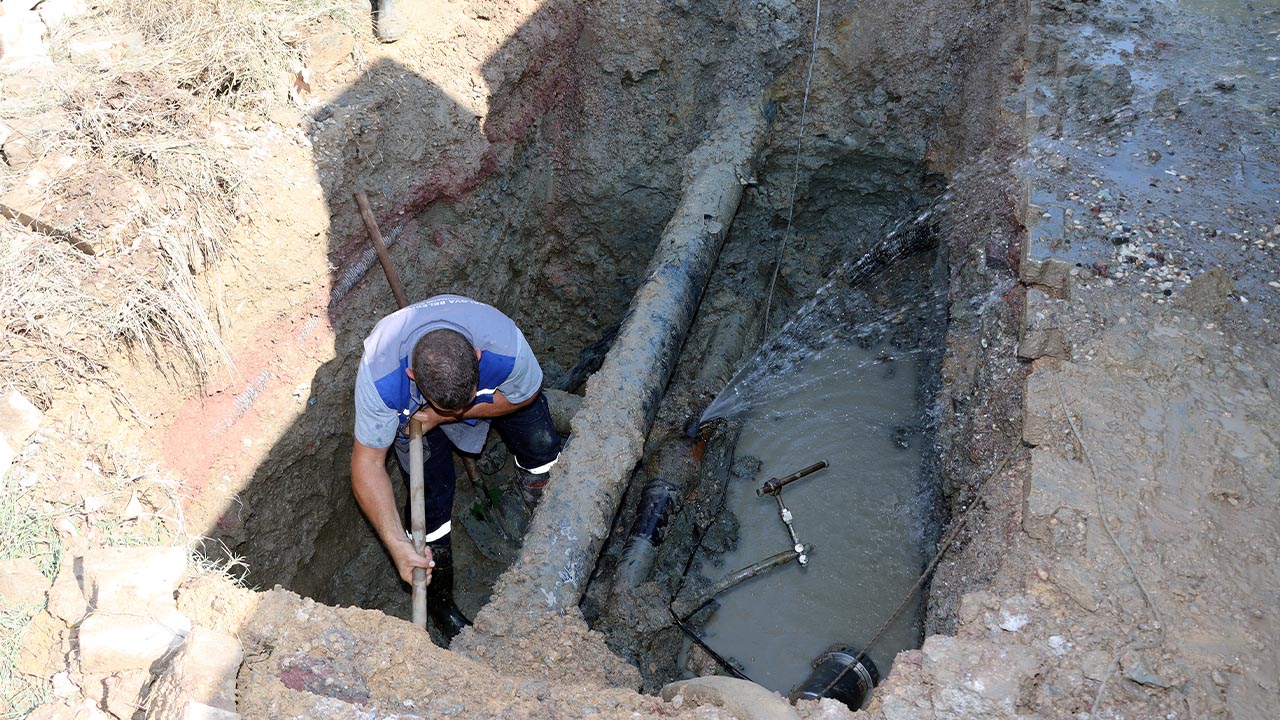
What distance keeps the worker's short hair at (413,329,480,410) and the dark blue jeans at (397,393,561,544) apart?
2.62 ft

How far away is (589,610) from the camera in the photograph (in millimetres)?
3637

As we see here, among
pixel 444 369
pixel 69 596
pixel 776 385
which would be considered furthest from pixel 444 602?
pixel 776 385

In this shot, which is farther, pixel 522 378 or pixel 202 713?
pixel 522 378

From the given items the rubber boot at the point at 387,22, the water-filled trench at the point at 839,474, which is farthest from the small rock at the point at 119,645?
the rubber boot at the point at 387,22

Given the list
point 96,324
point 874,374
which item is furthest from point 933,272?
point 96,324

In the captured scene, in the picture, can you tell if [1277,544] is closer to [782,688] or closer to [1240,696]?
[1240,696]

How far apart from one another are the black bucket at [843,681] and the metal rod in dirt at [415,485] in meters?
1.48

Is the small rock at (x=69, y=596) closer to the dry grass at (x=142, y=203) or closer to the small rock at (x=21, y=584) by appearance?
the small rock at (x=21, y=584)

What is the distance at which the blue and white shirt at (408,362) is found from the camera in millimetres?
3248

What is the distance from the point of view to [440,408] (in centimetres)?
307

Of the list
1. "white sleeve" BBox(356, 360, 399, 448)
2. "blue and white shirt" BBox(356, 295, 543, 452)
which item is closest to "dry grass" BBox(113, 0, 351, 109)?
"blue and white shirt" BBox(356, 295, 543, 452)

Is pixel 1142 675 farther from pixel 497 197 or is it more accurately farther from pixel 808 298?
pixel 497 197

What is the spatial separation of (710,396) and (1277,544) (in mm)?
2700

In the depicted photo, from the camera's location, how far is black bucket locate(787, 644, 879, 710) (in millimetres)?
3158
